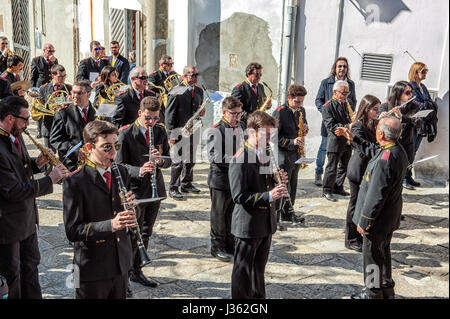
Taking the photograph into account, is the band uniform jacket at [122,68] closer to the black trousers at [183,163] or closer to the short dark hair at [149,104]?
the black trousers at [183,163]

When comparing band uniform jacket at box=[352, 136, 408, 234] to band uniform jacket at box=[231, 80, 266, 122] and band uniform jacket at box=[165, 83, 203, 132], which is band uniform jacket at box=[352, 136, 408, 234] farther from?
band uniform jacket at box=[165, 83, 203, 132]

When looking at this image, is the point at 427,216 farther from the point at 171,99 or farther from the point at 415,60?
the point at 171,99

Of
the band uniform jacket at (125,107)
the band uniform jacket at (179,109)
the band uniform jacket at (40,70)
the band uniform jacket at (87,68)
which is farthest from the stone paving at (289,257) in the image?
the band uniform jacket at (40,70)

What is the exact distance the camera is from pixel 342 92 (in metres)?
7.95

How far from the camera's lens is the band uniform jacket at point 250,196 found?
480 cm

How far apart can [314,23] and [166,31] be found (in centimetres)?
363

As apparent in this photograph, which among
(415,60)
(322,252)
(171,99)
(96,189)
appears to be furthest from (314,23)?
(96,189)

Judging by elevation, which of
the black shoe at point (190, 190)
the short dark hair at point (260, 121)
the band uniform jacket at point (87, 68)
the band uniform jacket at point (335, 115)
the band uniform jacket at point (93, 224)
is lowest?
the black shoe at point (190, 190)

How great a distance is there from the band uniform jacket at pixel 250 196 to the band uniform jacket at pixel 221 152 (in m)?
1.35

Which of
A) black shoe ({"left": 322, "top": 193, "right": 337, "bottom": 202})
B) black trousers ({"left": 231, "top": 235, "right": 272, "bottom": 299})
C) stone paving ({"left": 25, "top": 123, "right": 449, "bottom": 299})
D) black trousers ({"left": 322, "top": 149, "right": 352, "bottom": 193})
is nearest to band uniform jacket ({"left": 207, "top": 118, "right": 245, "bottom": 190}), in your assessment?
stone paving ({"left": 25, "top": 123, "right": 449, "bottom": 299})

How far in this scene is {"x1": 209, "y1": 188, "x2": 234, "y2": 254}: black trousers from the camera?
638cm

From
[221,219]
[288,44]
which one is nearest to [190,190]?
[221,219]

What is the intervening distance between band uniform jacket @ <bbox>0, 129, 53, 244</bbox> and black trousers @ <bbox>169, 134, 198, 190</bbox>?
4.03m

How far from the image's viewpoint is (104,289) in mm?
4152
